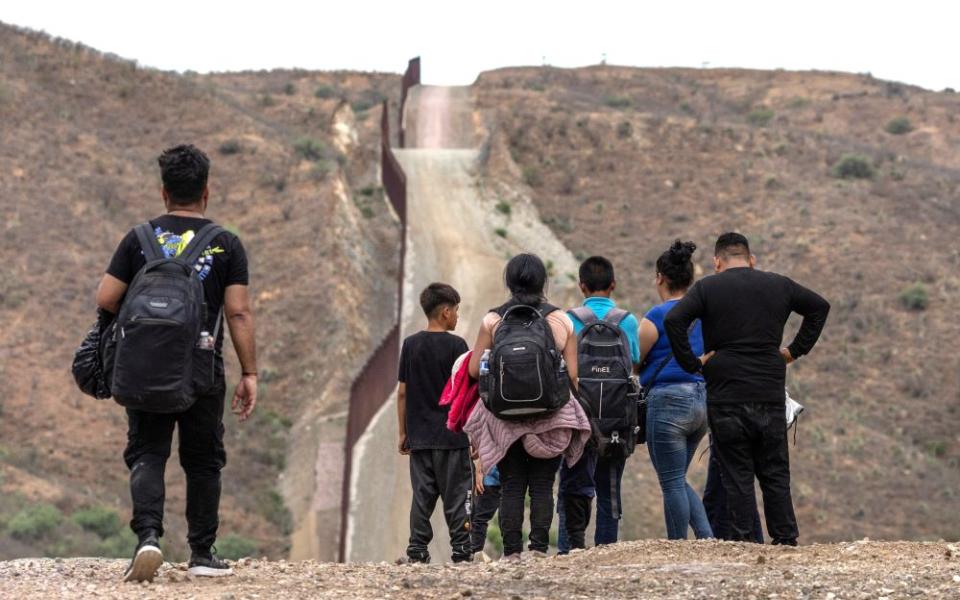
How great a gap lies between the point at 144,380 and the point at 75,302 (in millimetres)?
25321

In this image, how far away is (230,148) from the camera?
42.8 m

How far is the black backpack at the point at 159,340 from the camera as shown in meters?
6.66

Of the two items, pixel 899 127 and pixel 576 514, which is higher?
pixel 899 127

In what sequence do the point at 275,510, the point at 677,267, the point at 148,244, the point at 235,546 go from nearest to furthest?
the point at 148,244
the point at 677,267
the point at 235,546
the point at 275,510

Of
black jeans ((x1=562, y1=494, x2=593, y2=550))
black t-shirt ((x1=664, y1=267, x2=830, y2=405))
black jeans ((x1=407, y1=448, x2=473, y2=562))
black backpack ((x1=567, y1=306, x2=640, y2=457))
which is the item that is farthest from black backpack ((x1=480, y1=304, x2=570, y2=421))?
black jeans ((x1=407, y1=448, x2=473, y2=562))

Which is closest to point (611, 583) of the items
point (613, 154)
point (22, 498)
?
point (22, 498)

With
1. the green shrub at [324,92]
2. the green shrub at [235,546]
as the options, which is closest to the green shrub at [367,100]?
the green shrub at [324,92]

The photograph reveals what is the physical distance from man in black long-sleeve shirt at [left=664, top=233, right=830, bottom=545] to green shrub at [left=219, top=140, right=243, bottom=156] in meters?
36.0

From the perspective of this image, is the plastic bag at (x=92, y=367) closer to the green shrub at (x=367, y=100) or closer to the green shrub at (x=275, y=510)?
the green shrub at (x=275, y=510)

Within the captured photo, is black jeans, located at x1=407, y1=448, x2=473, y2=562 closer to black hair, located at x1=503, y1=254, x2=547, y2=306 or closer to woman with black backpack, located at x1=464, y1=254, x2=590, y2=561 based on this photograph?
woman with black backpack, located at x1=464, y1=254, x2=590, y2=561

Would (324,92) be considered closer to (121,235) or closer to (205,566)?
(121,235)

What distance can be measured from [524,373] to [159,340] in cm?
208

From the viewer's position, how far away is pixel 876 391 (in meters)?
33.2

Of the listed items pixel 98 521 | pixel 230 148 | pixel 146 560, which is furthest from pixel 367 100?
pixel 146 560
